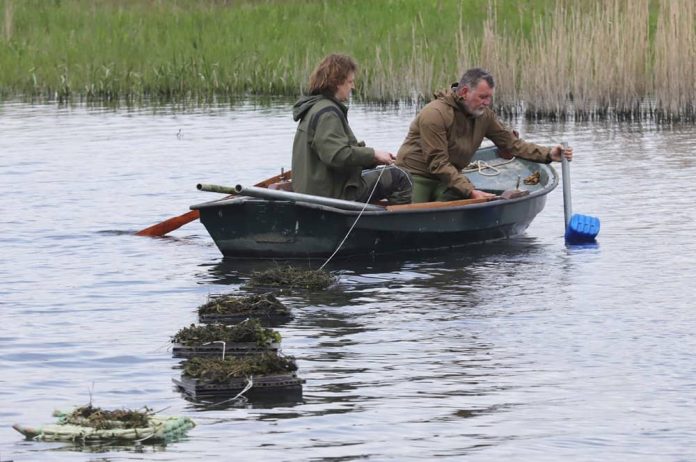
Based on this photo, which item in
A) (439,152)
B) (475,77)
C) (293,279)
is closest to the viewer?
(293,279)

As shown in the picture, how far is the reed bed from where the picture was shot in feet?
62.4

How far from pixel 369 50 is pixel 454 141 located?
11803mm

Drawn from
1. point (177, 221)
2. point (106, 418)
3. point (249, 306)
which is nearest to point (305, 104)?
point (177, 221)

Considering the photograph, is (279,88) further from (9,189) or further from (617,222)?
(617,222)

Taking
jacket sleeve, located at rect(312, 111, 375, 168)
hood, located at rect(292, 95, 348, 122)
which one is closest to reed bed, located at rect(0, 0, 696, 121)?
hood, located at rect(292, 95, 348, 122)

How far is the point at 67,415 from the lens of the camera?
6.69m

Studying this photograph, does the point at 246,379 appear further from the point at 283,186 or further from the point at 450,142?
the point at 450,142

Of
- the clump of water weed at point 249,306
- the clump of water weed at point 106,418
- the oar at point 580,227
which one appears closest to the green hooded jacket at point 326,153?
the oar at point 580,227

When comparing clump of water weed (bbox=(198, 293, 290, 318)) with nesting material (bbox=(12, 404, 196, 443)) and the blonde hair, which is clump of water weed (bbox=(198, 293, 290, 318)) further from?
nesting material (bbox=(12, 404, 196, 443))

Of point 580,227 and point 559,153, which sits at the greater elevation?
point 559,153

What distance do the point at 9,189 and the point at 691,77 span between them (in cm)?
813

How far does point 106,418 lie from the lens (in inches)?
259

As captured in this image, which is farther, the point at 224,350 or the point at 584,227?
the point at 584,227

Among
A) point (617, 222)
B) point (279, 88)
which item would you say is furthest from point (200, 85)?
point (617, 222)
